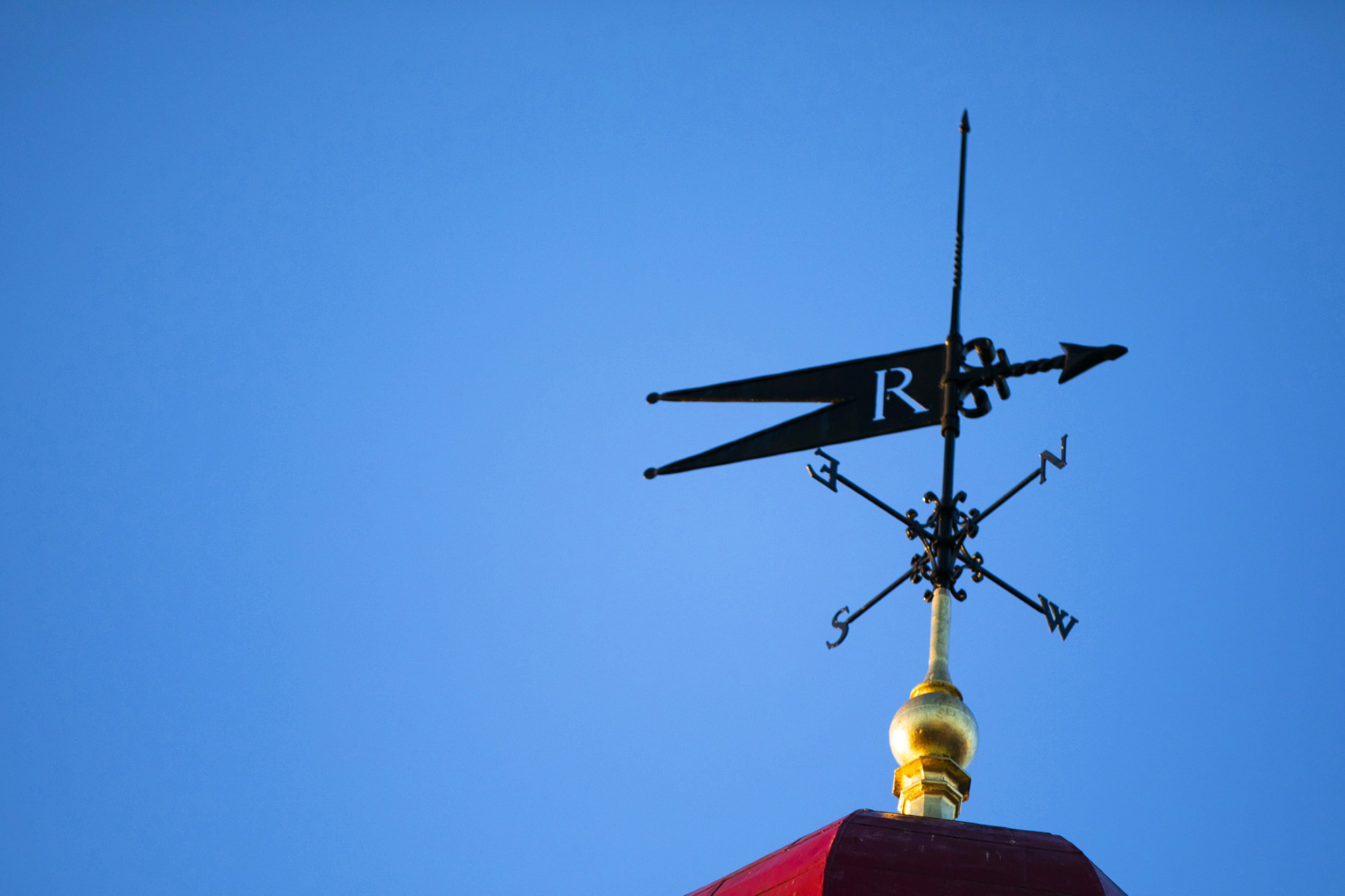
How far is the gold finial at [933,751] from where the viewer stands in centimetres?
810

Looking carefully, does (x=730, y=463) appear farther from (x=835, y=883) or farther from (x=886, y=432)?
(x=835, y=883)

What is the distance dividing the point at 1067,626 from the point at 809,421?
1949mm

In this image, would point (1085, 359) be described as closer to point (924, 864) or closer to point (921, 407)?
point (921, 407)

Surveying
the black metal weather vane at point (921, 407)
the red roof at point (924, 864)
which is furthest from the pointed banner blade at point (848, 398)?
the red roof at point (924, 864)

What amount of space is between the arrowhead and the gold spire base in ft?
7.36

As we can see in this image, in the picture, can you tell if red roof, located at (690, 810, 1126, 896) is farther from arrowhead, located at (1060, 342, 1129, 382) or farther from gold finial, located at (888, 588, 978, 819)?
arrowhead, located at (1060, 342, 1129, 382)

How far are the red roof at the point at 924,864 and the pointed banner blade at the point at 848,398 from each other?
244 cm

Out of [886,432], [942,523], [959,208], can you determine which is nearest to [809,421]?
[886,432]

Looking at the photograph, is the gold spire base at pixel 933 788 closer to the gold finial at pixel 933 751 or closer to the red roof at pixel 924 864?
the gold finial at pixel 933 751

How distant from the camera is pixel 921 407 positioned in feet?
29.9

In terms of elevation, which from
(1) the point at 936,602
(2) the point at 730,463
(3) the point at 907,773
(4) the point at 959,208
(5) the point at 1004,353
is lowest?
(3) the point at 907,773

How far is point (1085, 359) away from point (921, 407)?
0.97 meters

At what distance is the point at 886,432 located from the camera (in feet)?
30.1

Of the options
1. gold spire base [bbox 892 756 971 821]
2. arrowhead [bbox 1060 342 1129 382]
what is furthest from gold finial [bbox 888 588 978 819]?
arrowhead [bbox 1060 342 1129 382]
